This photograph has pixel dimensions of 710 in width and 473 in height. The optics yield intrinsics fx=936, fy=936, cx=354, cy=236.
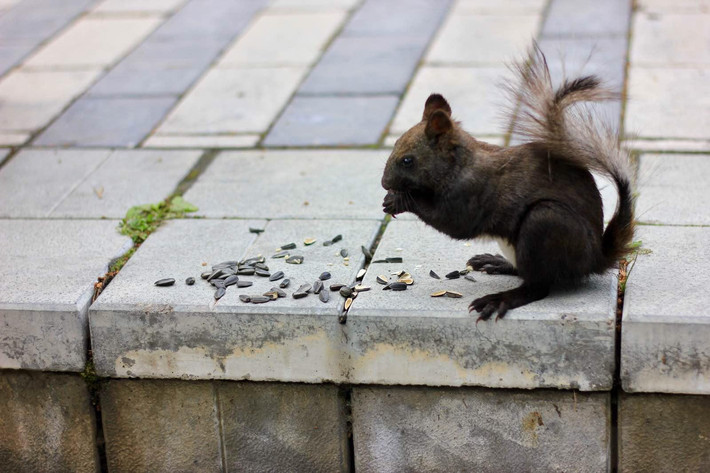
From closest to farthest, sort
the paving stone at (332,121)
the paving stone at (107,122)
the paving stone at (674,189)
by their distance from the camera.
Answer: the paving stone at (674,189), the paving stone at (332,121), the paving stone at (107,122)

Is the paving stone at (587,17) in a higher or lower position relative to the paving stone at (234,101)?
higher

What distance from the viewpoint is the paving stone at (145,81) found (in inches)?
253

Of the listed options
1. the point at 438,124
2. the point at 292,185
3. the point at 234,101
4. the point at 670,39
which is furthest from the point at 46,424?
the point at 670,39

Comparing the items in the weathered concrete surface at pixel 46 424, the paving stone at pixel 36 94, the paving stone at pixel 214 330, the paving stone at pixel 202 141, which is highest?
the paving stone at pixel 36 94

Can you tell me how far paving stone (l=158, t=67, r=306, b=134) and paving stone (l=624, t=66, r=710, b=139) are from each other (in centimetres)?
219

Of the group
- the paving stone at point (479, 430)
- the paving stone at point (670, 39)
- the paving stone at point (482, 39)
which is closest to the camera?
the paving stone at point (479, 430)

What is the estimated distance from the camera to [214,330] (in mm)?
3438

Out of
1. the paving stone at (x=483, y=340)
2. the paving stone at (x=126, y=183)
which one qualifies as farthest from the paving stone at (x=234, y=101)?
the paving stone at (x=483, y=340)

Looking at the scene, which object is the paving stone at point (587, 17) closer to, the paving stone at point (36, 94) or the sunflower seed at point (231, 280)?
the paving stone at point (36, 94)

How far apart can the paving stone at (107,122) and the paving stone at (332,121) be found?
84cm

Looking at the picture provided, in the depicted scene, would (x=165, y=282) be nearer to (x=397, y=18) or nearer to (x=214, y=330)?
(x=214, y=330)

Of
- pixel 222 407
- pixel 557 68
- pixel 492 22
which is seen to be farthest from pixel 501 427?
pixel 492 22

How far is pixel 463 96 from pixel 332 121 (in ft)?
2.82

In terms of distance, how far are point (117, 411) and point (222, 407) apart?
0.44 metres
